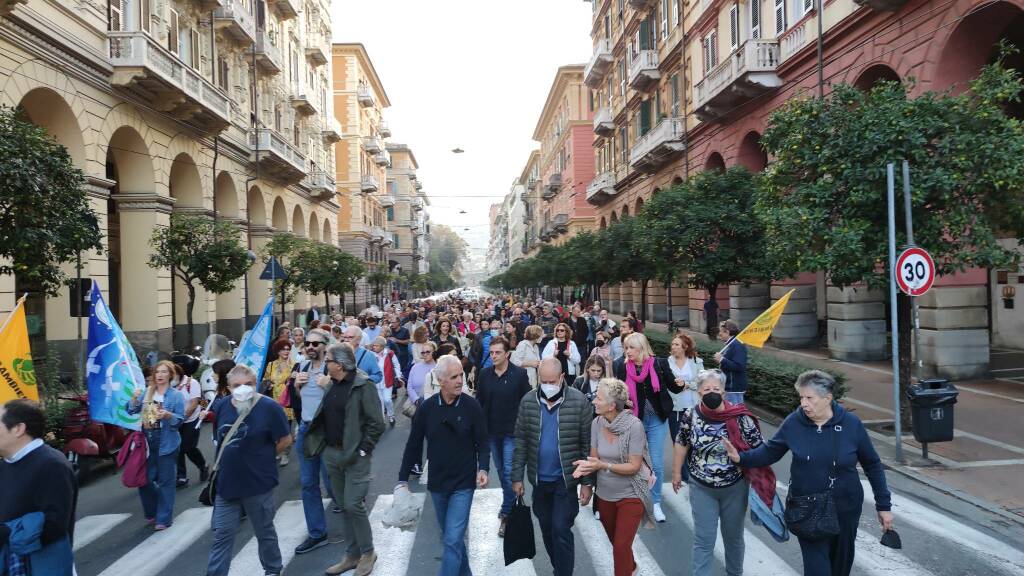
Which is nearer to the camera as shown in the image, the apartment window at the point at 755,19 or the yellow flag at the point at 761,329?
the yellow flag at the point at 761,329

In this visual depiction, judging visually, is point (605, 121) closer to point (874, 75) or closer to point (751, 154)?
point (751, 154)

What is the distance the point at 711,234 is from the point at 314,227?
30.5m

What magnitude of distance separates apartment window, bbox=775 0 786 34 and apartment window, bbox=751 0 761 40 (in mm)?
1007

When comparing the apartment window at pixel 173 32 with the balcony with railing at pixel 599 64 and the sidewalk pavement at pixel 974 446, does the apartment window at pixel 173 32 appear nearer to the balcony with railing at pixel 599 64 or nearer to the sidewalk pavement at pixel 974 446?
the sidewalk pavement at pixel 974 446

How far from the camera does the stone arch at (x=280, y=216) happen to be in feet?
111

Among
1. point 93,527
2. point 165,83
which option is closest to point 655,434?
point 93,527

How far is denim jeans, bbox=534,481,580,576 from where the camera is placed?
16.1 ft

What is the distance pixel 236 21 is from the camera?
25578 millimetres

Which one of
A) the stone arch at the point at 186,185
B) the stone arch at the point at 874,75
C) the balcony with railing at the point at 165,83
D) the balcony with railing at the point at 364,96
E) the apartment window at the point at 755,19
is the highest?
the balcony with railing at the point at 364,96

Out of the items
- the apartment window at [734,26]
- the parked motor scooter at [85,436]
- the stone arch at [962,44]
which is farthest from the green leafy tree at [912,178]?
the apartment window at [734,26]

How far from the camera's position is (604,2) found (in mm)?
45281

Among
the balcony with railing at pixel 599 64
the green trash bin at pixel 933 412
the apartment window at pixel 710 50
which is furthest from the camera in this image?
the balcony with railing at pixel 599 64

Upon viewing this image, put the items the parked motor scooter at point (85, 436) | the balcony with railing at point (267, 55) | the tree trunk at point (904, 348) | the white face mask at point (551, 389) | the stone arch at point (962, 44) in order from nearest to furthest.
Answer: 1. the white face mask at point (551, 389)
2. the parked motor scooter at point (85, 436)
3. the tree trunk at point (904, 348)
4. the stone arch at point (962, 44)
5. the balcony with railing at point (267, 55)

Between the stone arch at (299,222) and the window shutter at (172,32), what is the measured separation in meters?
16.1
